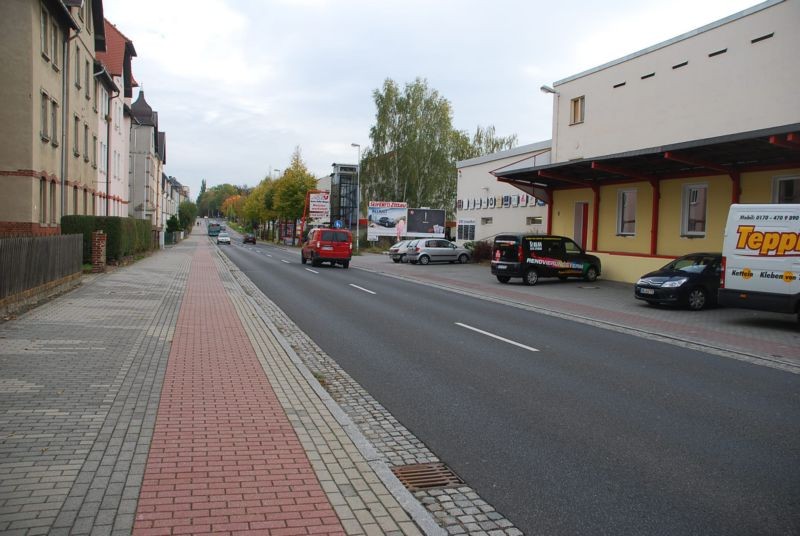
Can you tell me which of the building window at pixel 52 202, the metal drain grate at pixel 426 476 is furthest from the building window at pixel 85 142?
the metal drain grate at pixel 426 476

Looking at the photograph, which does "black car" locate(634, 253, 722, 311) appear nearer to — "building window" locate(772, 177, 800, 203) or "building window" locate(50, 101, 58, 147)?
"building window" locate(772, 177, 800, 203)

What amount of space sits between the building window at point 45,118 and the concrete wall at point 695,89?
70.0ft

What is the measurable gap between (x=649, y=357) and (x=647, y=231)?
599 inches

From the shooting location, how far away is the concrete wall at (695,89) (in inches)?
779

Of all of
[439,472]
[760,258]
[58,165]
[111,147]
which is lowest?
Result: [439,472]

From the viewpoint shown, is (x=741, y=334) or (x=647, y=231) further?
(x=647, y=231)

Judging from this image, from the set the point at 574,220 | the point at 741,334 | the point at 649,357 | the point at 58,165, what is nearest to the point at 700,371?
the point at 649,357

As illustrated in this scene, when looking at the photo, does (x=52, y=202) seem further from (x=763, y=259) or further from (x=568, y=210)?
(x=763, y=259)

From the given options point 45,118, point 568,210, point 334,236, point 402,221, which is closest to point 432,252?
point 334,236

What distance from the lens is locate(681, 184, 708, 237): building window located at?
21891 millimetres

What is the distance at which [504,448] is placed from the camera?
18.5 feet

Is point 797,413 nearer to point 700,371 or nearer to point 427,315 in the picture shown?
point 700,371

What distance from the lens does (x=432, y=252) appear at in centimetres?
3750

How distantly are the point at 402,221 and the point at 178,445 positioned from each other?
4621 centimetres
